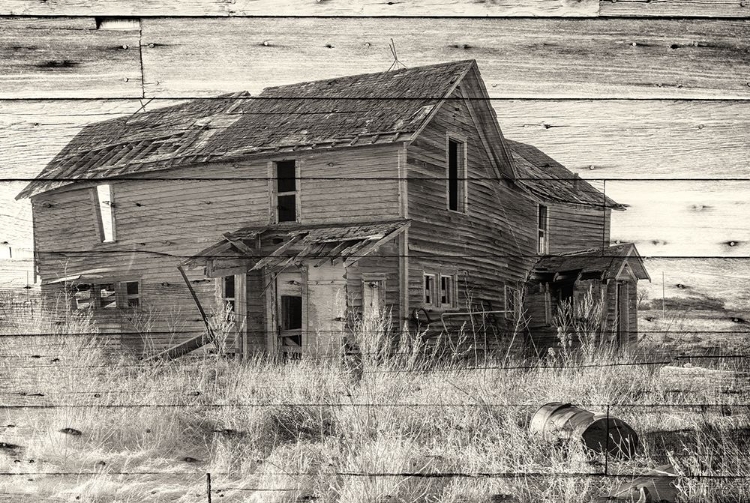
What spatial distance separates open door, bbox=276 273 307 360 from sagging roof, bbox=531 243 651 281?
115 cm

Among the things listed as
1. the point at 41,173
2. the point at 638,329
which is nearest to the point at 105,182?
the point at 41,173

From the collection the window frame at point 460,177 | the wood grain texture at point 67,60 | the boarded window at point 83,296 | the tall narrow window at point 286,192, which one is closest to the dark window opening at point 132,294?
the boarded window at point 83,296

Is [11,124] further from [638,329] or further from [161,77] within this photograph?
[638,329]

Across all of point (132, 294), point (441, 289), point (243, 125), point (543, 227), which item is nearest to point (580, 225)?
point (543, 227)

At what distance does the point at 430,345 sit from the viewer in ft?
10.7

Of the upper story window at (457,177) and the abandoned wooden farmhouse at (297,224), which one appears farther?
the upper story window at (457,177)

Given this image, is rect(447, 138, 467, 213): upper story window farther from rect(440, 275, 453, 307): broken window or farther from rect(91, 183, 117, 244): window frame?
rect(91, 183, 117, 244): window frame

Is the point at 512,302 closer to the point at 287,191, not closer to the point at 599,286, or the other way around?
the point at 599,286

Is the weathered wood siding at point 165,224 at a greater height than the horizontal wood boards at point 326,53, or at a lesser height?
lesser

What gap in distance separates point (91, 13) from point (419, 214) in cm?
177

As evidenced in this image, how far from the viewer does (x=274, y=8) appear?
3168 millimetres

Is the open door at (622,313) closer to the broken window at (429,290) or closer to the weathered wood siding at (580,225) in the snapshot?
the weathered wood siding at (580,225)

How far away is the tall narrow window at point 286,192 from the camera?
3.23m

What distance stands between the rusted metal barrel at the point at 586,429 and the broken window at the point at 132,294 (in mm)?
1850
